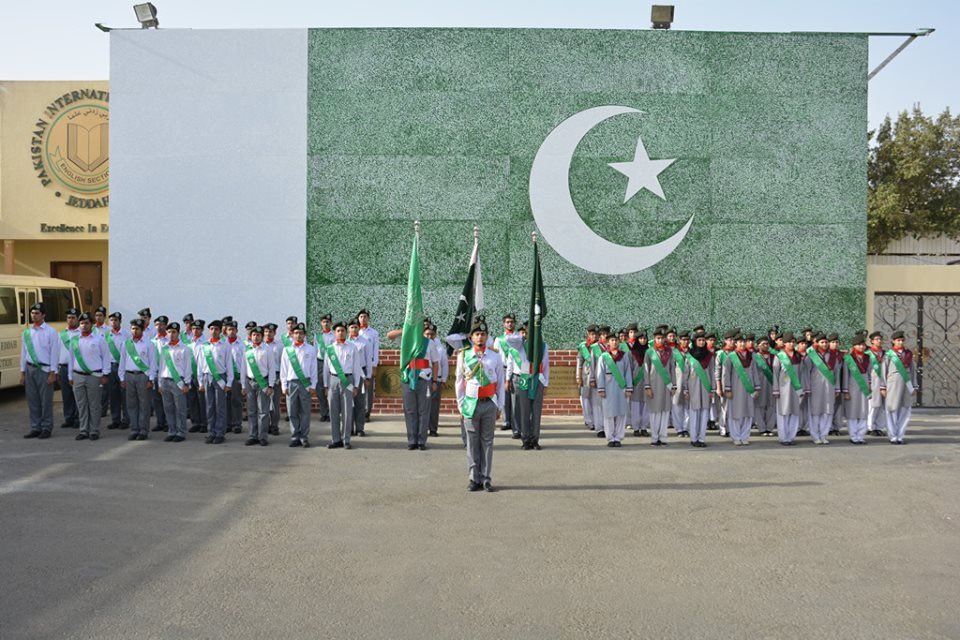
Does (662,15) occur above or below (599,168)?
above

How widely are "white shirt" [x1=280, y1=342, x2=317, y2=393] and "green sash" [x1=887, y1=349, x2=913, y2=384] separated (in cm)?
907

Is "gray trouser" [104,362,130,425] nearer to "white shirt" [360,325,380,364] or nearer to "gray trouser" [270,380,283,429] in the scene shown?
"gray trouser" [270,380,283,429]

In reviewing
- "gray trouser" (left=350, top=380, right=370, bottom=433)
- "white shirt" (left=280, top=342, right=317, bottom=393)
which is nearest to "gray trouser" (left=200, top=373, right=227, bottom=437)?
"white shirt" (left=280, top=342, right=317, bottom=393)

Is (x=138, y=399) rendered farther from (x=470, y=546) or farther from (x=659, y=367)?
(x=659, y=367)

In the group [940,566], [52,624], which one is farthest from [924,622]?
[52,624]

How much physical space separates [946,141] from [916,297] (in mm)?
14393

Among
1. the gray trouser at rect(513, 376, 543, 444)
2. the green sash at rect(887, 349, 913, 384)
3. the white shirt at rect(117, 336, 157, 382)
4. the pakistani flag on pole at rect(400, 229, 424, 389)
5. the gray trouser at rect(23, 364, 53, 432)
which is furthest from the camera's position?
the green sash at rect(887, 349, 913, 384)

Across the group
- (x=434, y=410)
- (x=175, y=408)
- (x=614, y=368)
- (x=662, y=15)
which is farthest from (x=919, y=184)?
(x=175, y=408)

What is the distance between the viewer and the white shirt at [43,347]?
39.8ft

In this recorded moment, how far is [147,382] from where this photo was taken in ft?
40.2

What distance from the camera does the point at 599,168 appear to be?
15.5 meters

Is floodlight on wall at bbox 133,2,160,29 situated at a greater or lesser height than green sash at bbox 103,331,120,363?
greater

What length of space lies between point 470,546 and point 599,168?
1042cm

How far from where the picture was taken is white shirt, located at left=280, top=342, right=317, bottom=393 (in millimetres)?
11719
